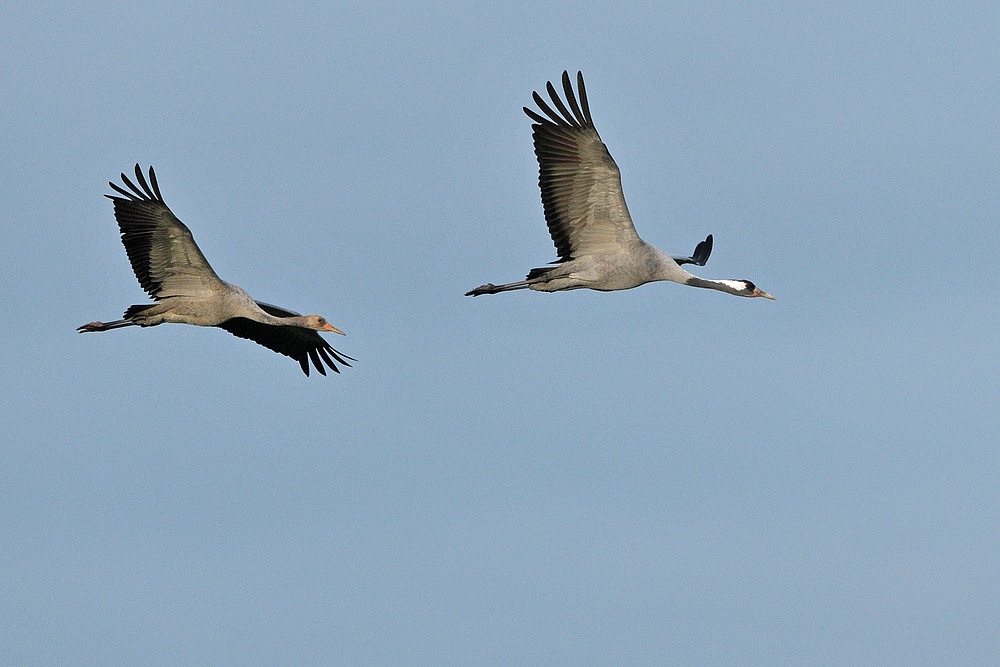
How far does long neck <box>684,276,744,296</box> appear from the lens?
83.8 ft

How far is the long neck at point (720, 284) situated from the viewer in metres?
25.5

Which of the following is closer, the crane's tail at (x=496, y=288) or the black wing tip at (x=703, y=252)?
the crane's tail at (x=496, y=288)

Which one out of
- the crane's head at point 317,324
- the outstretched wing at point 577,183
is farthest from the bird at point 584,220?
the crane's head at point 317,324

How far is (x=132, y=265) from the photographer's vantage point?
82.2ft

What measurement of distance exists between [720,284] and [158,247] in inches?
286

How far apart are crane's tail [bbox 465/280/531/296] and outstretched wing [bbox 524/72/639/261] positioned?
625 mm

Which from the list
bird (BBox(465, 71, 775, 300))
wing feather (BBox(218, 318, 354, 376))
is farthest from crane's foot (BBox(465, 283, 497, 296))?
wing feather (BBox(218, 318, 354, 376))

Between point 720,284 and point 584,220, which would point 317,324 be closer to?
point 584,220

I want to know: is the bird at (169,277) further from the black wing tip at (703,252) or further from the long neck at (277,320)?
the black wing tip at (703,252)

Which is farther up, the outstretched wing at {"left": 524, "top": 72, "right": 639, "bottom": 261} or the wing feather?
the outstretched wing at {"left": 524, "top": 72, "right": 639, "bottom": 261}

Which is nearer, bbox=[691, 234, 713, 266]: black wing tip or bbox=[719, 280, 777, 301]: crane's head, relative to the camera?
bbox=[719, 280, 777, 301]: crane's head

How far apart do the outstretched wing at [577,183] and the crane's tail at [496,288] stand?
63cm

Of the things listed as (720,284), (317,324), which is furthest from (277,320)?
(720,284)

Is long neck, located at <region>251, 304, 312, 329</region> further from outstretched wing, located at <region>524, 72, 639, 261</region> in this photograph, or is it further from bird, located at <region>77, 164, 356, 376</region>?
outstretched wing, located at <region>524, 72, 639, 261</region>
